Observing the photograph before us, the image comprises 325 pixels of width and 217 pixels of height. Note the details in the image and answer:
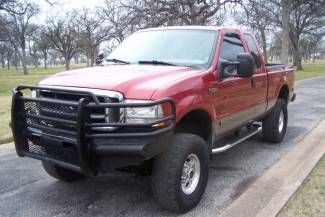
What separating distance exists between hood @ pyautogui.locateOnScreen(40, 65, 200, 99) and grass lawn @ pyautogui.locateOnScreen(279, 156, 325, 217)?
1707mm

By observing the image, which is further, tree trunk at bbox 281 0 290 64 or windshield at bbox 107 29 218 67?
tree trunk at bbox 281 0 290 64

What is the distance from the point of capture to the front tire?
162 inches

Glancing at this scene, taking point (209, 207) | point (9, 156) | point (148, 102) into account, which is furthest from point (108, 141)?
point (9, 156)

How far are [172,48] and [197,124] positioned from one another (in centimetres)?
107

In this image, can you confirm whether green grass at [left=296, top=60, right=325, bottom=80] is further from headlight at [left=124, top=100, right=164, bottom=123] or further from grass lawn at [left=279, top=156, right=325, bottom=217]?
headlight at [left=124, top=100, right=164, bottom=123]

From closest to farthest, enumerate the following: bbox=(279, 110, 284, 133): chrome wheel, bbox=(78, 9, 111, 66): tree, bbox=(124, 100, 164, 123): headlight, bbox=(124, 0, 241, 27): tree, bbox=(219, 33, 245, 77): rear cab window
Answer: bbox=(124, 100, 164, 123): headlight, bbox=(219, 33, 245, 77): rear cab window, bbox=(279, 110, 284, 133): chrome wheel, bbox=(124, 0, 241, 27): tree, bbox=(78, 9, 111, 66): tree

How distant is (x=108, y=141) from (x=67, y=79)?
39.5 inches

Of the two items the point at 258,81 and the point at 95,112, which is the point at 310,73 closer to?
the point at 258,81

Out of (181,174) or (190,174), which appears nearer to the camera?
(181,174)

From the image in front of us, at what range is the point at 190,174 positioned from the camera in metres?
4.57

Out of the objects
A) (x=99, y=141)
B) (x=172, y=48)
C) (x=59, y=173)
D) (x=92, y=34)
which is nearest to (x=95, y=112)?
(x=99, y=141)

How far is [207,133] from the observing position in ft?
16.4

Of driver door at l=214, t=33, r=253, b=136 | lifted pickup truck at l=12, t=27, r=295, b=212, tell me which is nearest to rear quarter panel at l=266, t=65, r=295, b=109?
driver door at l=214, t=33, r=253, b=136

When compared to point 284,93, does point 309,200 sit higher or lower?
lower
